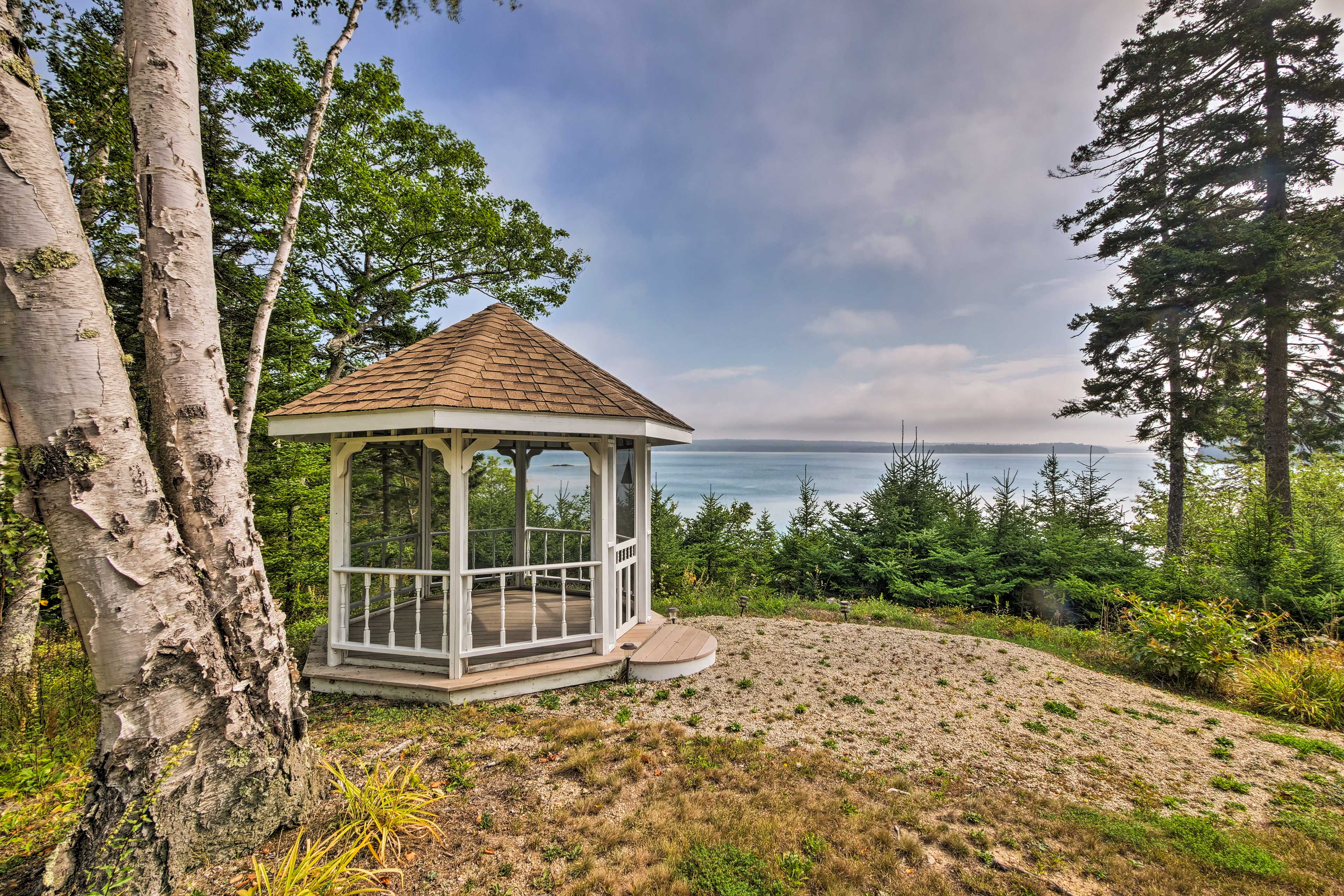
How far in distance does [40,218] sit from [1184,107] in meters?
15.5

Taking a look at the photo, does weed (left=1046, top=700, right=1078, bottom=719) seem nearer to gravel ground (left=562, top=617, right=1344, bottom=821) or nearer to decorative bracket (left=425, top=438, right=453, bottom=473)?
gravel ground (left=562, top=617, right=1344, bottom=821)

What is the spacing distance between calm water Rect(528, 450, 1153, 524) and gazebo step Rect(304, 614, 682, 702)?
2.22 meters

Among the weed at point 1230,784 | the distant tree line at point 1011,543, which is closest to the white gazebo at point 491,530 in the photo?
the distant tree line at point 1011,543

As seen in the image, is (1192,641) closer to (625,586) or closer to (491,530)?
(625,586)

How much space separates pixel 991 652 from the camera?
602 cm

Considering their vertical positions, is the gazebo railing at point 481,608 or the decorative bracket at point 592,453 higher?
the decorative bracket at point 592,453

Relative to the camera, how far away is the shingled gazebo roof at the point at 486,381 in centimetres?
414

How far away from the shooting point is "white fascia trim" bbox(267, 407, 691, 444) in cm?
393

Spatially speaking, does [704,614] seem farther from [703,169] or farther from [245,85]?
[245,85]

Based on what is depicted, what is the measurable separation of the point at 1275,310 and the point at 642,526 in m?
11.3

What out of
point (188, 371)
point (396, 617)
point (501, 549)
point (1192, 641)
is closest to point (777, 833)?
point (188, 371)

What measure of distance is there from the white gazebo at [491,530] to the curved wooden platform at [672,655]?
0.06 feet

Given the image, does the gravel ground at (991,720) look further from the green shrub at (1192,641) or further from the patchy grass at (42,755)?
the patchy grass at (42,755)

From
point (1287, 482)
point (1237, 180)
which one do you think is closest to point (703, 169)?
point (1237, 180)
